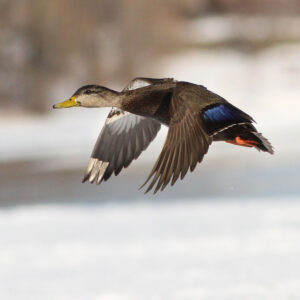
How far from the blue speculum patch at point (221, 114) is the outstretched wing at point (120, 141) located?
1.04 meters

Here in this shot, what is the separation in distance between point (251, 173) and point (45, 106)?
6874 millimetres

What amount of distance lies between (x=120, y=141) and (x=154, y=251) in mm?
825

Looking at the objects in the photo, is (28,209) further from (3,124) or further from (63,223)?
(3,124)

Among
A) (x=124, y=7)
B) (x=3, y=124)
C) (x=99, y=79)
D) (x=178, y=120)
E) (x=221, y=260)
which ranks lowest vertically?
(x=221, y=260)

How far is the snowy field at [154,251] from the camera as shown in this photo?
5.75 meters

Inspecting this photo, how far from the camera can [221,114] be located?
5.58 m

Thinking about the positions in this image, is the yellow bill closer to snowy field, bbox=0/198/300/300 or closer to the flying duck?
the flying duck

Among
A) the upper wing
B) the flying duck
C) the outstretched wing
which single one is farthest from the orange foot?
the outstretched wing

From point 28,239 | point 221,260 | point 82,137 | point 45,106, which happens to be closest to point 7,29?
point 45,106

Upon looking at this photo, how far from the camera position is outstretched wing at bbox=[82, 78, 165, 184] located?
21.6 ft

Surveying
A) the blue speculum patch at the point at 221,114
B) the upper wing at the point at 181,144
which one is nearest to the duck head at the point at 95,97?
the upper wing at the point at 181,144

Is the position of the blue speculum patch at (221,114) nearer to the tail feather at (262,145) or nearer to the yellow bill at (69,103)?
the tail feather at (262,145)

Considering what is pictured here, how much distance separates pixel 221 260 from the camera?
6438 mm

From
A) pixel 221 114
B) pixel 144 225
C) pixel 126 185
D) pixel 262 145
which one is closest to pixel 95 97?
pixel 221 114
